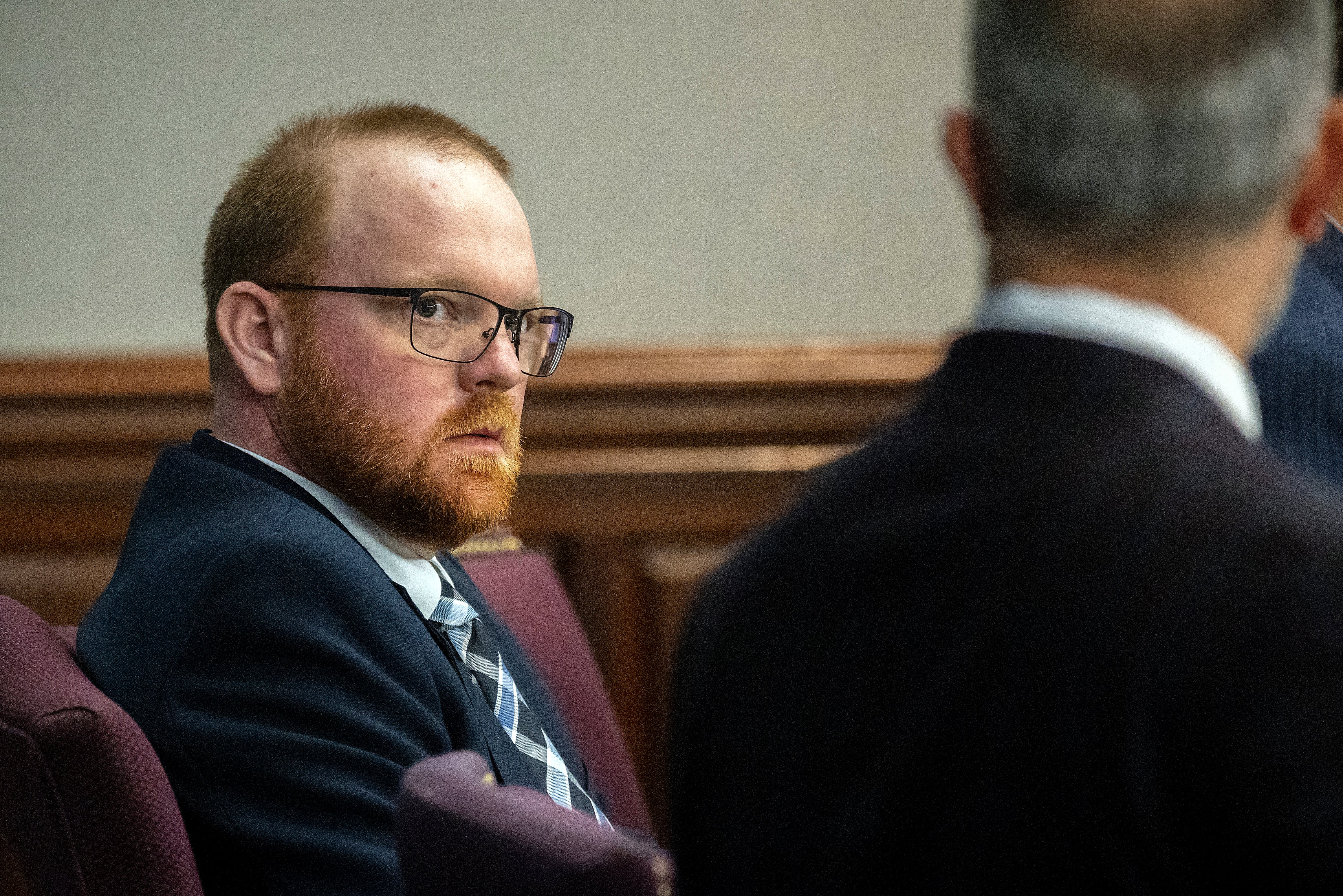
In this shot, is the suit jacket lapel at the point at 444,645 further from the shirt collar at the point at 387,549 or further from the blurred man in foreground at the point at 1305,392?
the blurred man in foreground at the point at 1305,392

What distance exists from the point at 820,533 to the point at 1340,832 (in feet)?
0.71

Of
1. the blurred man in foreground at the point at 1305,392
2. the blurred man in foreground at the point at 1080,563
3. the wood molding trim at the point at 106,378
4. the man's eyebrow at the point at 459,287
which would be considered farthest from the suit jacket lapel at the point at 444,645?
the wood molding trim at the point at 106,378

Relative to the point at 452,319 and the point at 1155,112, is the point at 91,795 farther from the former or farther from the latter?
the point at 1155,112

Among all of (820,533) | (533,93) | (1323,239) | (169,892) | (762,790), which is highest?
(533,93)

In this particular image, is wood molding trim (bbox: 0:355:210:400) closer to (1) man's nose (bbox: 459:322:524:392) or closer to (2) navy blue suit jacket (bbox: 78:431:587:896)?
(1) man's nose (bbox: 459:322:524:392)

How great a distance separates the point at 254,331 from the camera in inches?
50.9

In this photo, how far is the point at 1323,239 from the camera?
1.13 metres

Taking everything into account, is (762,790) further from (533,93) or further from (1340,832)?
(533,93)

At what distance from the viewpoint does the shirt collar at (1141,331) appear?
53cm

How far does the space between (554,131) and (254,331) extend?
1289 mm

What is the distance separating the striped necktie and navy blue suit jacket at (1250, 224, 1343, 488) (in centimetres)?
67

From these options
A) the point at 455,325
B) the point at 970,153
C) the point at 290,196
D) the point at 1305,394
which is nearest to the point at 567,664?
the point at 455,325

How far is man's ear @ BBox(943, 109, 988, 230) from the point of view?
586 millimetres

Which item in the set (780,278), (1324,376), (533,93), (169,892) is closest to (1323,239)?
(1324,376)
